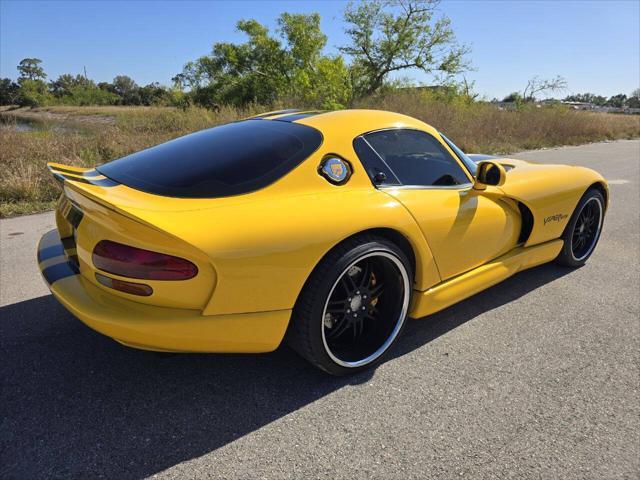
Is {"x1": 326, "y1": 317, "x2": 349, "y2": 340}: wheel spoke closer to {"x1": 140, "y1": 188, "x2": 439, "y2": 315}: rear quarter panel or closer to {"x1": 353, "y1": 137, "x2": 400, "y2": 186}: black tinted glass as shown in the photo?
{"x1": 140, "y1": 188, "x2": 439, "y2": 315}: rear quarter panel

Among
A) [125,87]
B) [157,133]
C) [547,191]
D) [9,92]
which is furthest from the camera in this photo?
[125,87]

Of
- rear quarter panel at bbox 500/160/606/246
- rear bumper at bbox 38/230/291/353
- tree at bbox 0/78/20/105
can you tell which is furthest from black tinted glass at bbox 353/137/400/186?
tree at bbox 0/78/20/105

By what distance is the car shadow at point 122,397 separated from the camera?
1616 mm

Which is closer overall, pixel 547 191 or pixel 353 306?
pixel 353 306

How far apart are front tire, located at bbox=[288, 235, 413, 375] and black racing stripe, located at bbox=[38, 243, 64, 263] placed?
128 centimetres

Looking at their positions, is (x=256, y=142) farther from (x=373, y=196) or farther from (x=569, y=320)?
(x=569, y=320)

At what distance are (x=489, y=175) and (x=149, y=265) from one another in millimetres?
Result: 1994

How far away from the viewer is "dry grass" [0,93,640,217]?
5.71 meters

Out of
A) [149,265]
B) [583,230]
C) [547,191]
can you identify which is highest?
[547,191]

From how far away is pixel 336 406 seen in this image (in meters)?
1.95

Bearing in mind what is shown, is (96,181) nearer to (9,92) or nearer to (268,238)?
(268,238)

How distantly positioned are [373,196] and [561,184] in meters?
1.89

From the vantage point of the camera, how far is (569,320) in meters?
2.80

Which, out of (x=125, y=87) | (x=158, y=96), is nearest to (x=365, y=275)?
(x=158, y=96)
